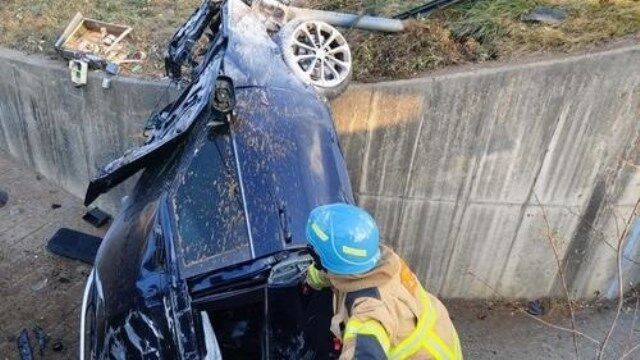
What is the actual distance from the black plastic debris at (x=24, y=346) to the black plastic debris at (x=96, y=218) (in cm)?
192

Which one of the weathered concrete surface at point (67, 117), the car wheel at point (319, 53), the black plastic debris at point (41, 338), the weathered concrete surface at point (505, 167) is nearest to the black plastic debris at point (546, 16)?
the weathered concrete surface at point (505, 167)

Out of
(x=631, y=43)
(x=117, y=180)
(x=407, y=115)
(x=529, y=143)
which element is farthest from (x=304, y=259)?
(x=631, y=43)

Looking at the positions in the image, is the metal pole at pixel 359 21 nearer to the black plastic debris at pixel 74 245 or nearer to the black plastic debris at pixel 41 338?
the black plastic debris at pixel 74 245

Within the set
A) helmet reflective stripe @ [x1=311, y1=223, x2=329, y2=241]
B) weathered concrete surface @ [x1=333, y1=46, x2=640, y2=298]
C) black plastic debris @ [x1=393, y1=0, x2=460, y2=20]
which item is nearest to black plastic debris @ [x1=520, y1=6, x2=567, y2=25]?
black plastic debris @ [x1=393, y1=0, x2=460, y2=20]

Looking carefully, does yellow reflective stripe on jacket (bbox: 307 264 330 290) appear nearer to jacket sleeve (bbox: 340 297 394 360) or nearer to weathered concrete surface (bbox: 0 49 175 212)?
jacket sleeve (bbox: 340 297 394 360)

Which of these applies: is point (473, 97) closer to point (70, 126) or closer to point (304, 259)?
point (304, 259)

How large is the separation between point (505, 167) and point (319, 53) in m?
2.01

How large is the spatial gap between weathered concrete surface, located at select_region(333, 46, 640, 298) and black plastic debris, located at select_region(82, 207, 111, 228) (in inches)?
128

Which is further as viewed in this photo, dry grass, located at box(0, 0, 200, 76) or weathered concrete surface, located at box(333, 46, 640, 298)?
dry grass, located at box(0, 0, 200, 76)

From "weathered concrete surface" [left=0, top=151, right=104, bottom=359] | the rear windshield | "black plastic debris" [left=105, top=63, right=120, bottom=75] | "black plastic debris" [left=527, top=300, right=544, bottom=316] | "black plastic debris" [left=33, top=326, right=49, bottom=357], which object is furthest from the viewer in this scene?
"black plastic debris" [left=105, top=63, right=120, bottom=75]

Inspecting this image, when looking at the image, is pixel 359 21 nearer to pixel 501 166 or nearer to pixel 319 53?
pixel 319 53

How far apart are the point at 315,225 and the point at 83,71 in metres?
4.76

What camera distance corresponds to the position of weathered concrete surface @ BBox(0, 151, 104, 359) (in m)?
5.24

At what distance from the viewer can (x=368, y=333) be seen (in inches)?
91.3
